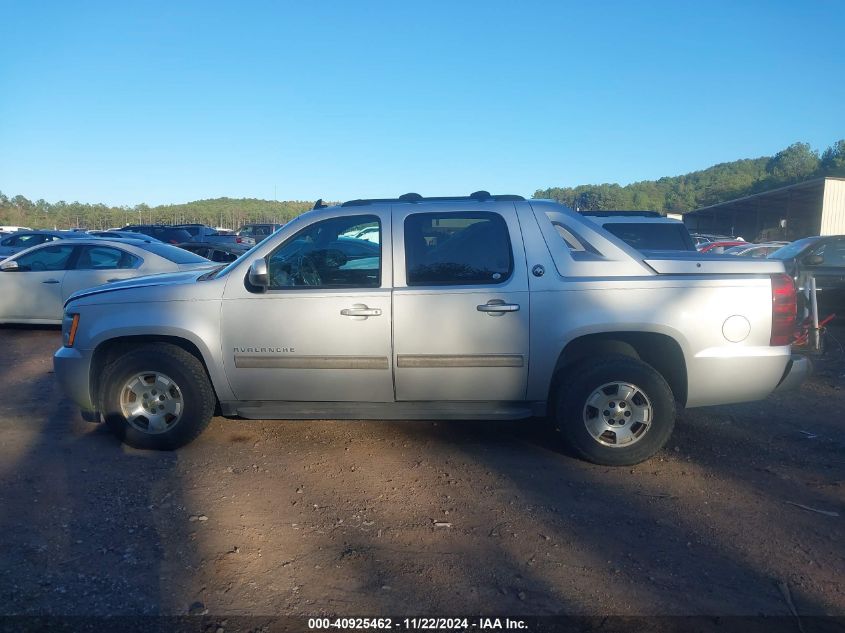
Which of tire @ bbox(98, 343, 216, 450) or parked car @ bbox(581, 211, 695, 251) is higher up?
parked car @ bbox(581, 211, 695, 251)

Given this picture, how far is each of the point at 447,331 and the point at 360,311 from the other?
62cm

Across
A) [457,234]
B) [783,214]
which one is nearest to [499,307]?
[457,234]

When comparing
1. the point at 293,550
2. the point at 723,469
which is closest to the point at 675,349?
the point at 723,469

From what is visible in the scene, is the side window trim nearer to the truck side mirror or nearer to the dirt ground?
the truck side mirror

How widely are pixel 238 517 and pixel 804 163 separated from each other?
106 meters

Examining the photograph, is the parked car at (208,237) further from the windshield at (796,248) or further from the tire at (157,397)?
the tire at (157,397)

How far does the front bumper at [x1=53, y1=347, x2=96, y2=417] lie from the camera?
196 inches

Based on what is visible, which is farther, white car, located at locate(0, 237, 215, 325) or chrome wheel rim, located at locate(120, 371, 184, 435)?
white car, located at locate(0, 237, 215, 325)

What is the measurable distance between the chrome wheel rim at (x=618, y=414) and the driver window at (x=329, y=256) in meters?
1.81

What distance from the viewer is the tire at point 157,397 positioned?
15.9 ft

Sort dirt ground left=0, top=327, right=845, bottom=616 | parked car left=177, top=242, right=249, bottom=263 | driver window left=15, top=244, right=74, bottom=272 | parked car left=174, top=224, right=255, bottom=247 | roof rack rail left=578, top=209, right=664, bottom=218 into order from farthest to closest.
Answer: parked car left=174, top=224, right=255, bottom=247, parked car left=177, top=242, right=249, bottom=263, driver window left=15, top=244, right=74, bottom=272, roof rack rail left=578, top=209, right=664, bottom=218, dirt ground left=0, top=327, right=845, bottom=616

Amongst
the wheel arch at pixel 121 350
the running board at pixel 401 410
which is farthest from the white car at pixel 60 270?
the running board at pixel 401 410

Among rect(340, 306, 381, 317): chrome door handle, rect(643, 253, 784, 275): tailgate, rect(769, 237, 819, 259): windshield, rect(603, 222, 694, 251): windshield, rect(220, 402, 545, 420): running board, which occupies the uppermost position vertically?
rect(603, 222, 694, 251): windshield

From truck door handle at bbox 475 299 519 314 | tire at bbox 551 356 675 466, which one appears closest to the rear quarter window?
truck door handle at bbox 475 299 519 314
